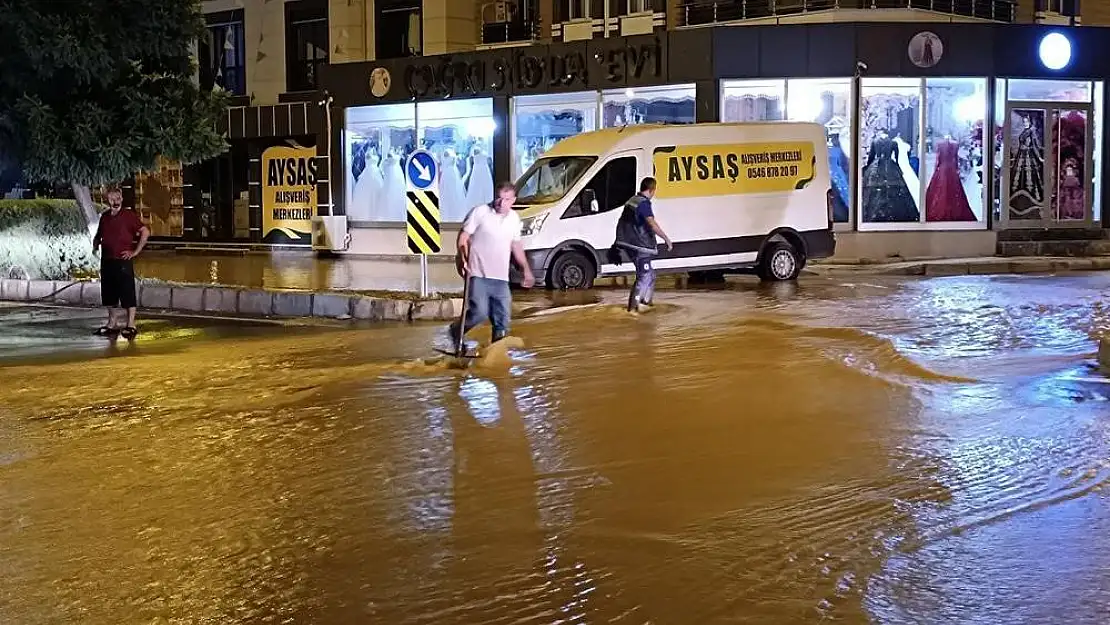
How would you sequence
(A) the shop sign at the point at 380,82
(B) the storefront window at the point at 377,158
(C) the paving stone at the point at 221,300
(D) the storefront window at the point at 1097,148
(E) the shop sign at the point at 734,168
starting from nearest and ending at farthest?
(C) the paving stone at the point at 221,300 < (E) the shop sign at the point at 734,168 < (D) the storefront window at the point at 1097,148 < (A) the shop sign at the point at 380,82 < (B) the storefront window at the point at 377,158

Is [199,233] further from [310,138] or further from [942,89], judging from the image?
[942,89]

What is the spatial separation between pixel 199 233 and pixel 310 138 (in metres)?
5.10

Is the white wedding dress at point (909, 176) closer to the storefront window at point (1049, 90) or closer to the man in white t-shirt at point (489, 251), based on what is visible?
the storefront window at point (1049, 90)

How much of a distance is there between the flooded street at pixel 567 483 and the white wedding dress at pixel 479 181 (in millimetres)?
16783

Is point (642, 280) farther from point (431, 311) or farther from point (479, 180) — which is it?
point (479, 180)

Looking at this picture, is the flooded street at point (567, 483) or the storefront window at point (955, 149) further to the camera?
the storefront window at point (955, 149)

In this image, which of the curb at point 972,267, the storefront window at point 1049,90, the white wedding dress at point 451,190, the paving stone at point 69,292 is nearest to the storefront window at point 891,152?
the storefront window at point 1049,90

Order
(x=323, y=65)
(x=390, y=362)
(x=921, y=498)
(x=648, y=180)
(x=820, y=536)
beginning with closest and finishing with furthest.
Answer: (x=820, y=536) < (x=921, y=498) < (x=390, y=362) < (x=648, y=180) < (x=323, y=65)

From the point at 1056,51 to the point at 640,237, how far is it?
48.8 ft

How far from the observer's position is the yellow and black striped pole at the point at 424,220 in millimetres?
16625

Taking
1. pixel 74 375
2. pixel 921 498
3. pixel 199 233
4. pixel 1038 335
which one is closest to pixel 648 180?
pixel 1038 335

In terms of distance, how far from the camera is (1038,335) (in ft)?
42.5

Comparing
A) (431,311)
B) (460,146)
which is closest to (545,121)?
(460,146)

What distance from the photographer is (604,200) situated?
18875 mm
